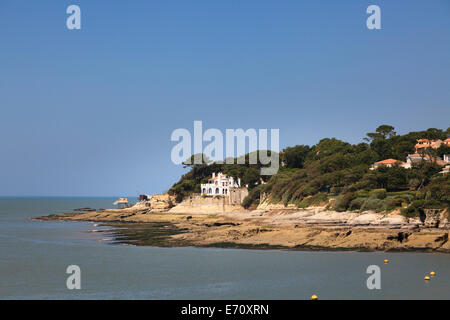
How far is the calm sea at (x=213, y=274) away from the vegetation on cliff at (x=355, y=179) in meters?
13.4

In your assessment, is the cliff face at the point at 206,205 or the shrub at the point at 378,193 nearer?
the shrub at the point at 378,193

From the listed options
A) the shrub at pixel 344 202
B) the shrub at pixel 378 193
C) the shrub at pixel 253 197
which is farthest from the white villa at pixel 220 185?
Answer: the shrub at pixel 378 193

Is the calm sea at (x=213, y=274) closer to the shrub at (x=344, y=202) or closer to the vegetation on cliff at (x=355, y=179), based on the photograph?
the vegetation on cliff at (x=355, y=179)

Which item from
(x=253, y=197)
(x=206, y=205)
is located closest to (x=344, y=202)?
(x=253, y=197)

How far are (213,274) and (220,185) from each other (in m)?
72.4

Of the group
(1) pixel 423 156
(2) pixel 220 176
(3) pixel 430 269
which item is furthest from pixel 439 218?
(2) pixel 220 176

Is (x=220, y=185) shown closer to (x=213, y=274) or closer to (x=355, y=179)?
(x=355, y=179)

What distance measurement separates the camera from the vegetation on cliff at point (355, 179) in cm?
5409

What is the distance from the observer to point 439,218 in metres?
47.1

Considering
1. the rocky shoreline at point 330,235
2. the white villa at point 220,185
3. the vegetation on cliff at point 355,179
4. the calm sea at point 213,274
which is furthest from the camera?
the white villa at point 220,185

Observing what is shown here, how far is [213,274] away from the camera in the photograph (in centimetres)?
3562

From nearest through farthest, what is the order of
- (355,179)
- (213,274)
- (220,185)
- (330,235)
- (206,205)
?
(213,274) < (330,235) < (355,179) < (206,205) < (220,185)
